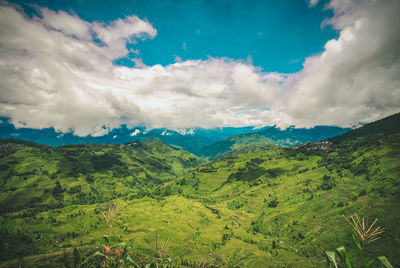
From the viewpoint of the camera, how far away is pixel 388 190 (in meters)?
127

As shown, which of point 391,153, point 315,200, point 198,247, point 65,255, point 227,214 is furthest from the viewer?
point 227,214

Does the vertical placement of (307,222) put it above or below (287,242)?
above

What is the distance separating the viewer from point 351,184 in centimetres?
16225

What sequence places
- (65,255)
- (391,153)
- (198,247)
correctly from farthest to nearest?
(391,153) → (198,247) → (65,255)

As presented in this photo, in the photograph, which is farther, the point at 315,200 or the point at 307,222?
the point at 315,200

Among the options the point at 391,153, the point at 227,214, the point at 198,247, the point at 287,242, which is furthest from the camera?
the point at 227,214

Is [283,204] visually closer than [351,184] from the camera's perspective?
No

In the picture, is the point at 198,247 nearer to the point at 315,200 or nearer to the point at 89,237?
the point at 89,237

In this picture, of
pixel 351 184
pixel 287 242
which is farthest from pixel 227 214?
pixel 351 184

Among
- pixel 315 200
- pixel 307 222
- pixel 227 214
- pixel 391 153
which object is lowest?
pixel 227 214

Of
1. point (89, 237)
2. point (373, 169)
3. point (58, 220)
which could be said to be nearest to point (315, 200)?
point (373, 169)

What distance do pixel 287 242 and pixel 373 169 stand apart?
108 m

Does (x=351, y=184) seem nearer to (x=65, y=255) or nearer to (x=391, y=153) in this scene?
(x=391, y=153)

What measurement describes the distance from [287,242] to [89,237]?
460ft
